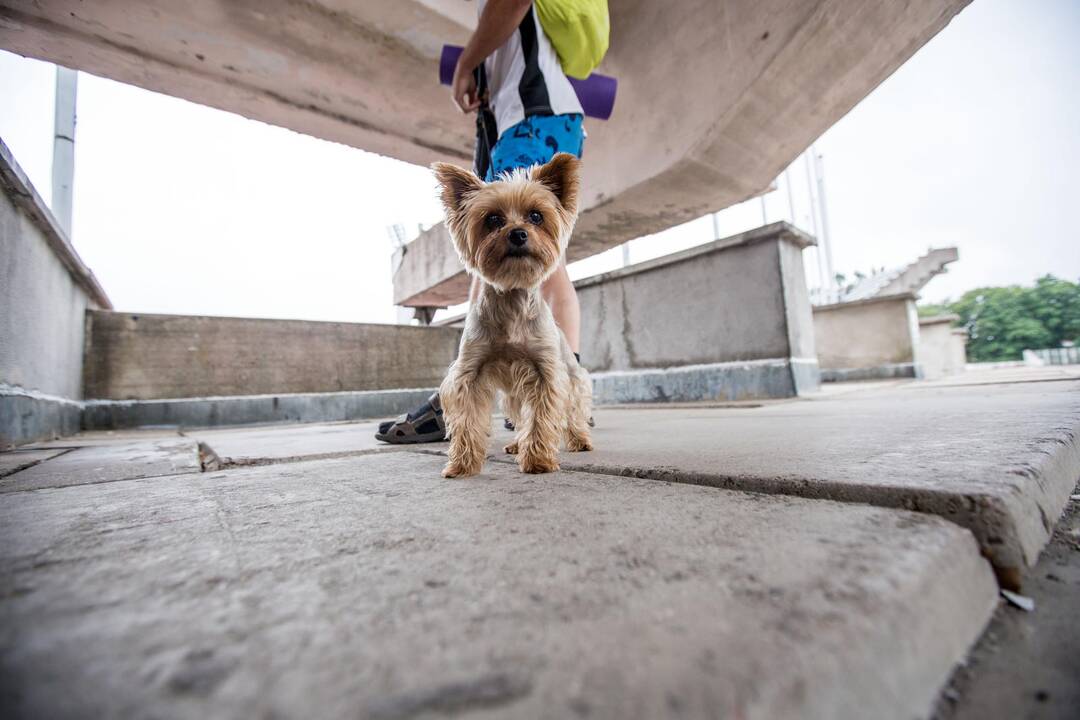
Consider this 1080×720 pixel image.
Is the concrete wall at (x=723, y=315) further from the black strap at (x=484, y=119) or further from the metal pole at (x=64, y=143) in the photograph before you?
the metal pole at (x=64, y=143)

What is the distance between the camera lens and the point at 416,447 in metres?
2.33

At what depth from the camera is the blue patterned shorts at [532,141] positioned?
8.13 ft

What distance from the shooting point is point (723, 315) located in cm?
525

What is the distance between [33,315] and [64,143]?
2966 millimetres

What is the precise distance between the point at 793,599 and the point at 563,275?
2.45 meters

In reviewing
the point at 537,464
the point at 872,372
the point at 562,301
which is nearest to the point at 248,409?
the point at 562,301

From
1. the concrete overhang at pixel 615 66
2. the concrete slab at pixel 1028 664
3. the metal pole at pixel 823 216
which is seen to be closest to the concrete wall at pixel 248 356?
the concrete overhang at pixel 615 66

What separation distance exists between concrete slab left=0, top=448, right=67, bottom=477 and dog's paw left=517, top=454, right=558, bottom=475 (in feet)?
5.99

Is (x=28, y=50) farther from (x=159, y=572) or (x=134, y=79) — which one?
(x=159, y=572)

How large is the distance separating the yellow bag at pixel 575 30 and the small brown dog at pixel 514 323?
0.89m

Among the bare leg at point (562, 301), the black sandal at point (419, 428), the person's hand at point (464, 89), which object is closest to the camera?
the black sandal at point (419, 428)

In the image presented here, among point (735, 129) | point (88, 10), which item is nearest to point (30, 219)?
point (88, 10)

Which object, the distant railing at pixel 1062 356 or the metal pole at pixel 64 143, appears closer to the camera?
the metal pole at pixel 64 143

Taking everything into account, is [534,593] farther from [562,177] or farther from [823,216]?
[823,216]
